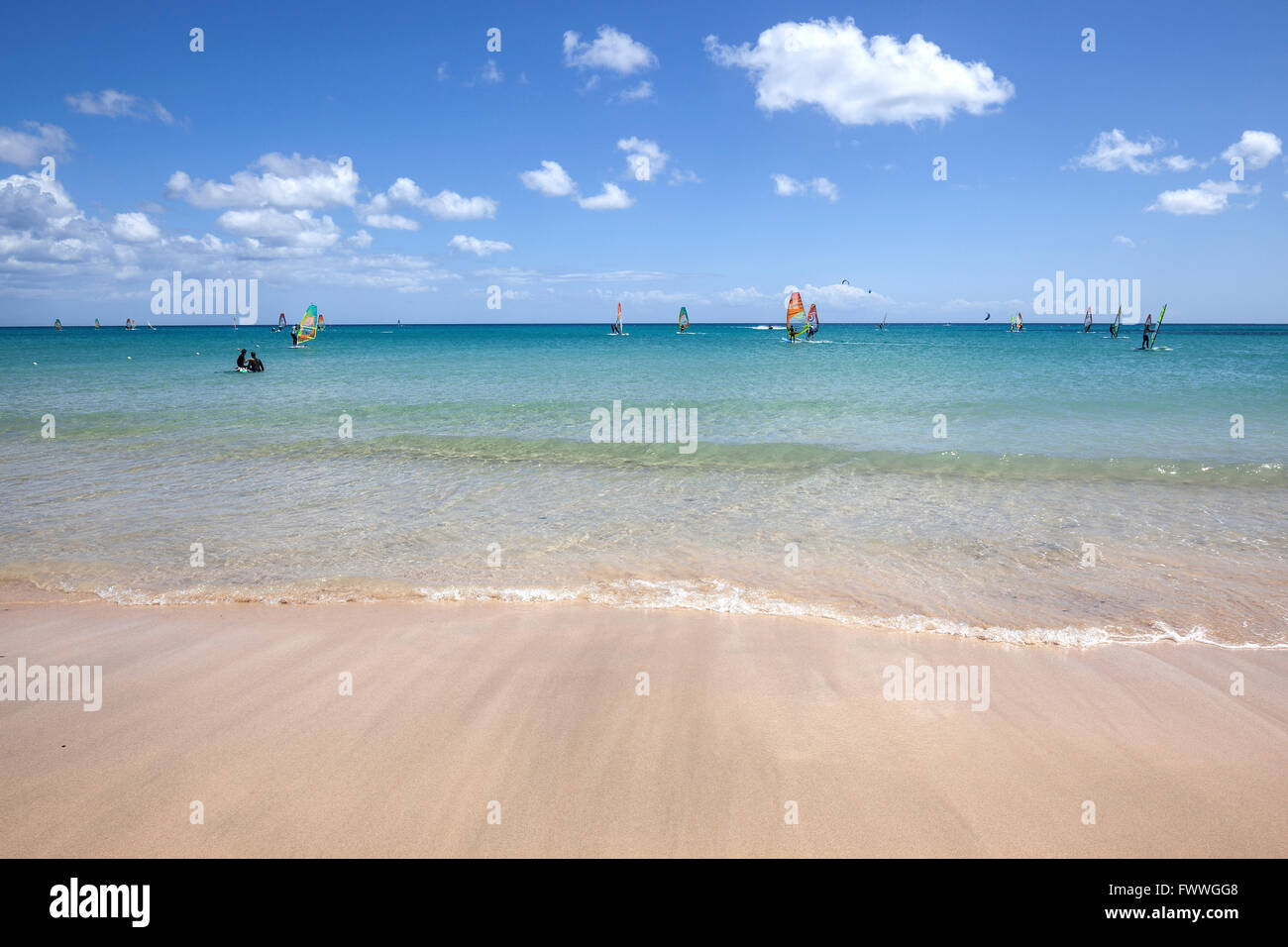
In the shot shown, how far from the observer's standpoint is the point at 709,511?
356 inches

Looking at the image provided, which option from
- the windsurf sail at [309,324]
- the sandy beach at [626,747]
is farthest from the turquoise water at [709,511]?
the windsurf sail at [309,324]

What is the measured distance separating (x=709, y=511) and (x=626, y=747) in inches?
221

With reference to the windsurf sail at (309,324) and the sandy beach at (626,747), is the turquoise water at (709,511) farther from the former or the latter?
the windsurf sail at (309,324)

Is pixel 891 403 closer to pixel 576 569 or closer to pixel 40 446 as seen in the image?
pixel 576 569

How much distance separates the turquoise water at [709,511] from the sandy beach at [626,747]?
884 millimetres

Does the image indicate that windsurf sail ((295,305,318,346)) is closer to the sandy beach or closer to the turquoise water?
the turquoise water

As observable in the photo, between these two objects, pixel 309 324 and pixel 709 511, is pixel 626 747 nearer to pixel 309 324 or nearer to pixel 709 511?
pixel 709 511

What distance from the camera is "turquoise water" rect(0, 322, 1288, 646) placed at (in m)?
6.10

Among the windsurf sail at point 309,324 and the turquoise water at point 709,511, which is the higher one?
the windsurf sail at point 309,324

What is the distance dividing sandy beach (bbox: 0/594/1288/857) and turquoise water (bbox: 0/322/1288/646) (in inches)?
34.8

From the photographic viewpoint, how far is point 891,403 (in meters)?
20.8

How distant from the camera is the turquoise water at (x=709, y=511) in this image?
610 cm
